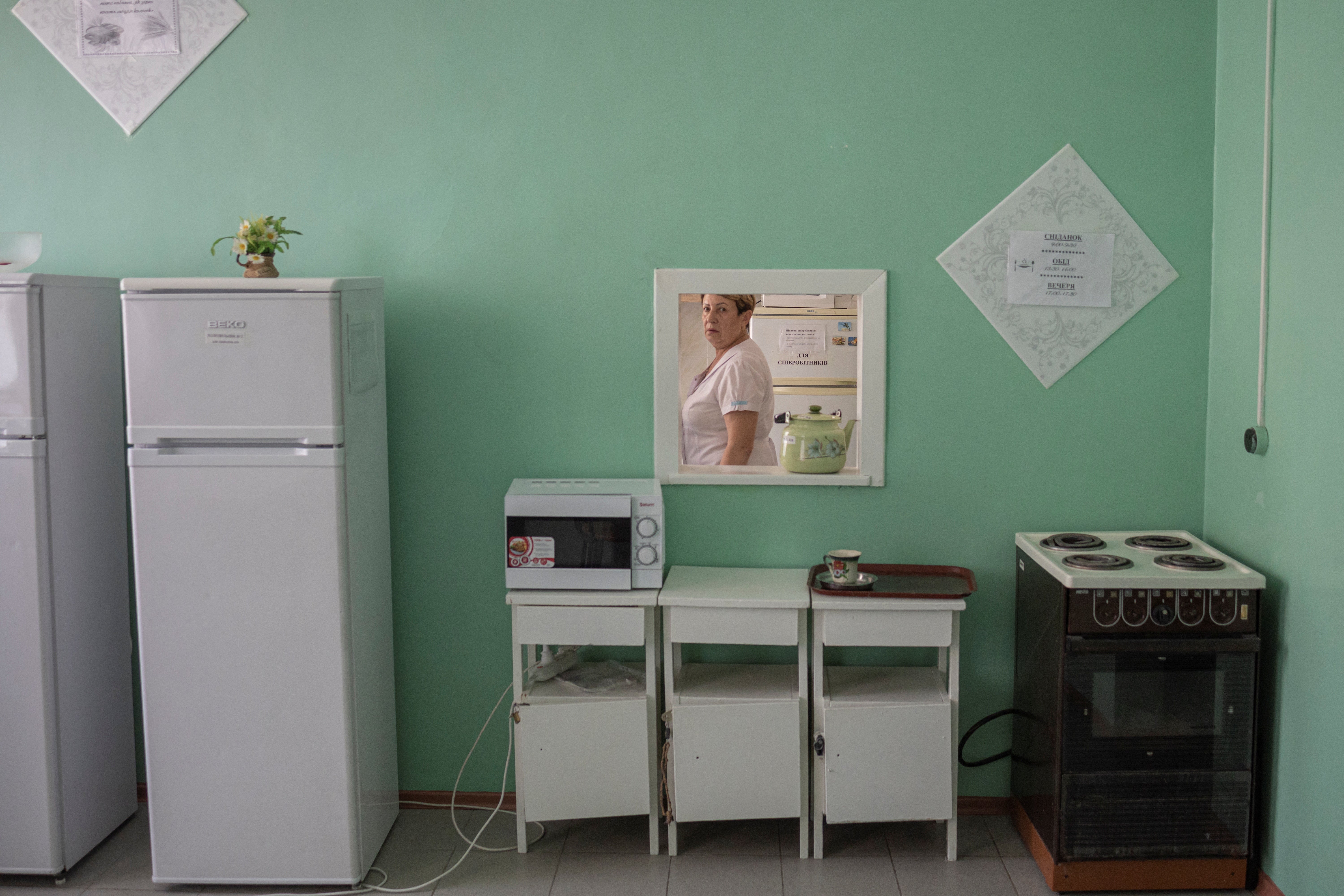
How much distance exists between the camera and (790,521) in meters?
3.13

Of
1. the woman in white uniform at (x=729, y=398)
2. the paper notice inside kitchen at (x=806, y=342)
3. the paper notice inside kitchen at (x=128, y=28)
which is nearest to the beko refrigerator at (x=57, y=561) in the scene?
the paper notice inside kitchen at (x=128, y=28)

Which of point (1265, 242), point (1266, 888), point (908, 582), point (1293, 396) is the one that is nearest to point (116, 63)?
point (908, 582)

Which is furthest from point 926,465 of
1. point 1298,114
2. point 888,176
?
point 1298,114

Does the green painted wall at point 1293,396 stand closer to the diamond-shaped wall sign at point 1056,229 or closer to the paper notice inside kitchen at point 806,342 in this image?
the diamond-shaped wall sign at point 1056,229

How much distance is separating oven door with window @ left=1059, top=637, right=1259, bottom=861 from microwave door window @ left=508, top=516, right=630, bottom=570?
118 centimetres

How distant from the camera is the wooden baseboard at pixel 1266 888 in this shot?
2.61 m

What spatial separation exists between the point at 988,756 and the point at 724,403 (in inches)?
53.1

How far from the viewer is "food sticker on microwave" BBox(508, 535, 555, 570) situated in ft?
9.38

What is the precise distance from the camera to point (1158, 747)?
2641 millimetres

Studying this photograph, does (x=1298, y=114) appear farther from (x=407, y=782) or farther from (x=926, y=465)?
(x=407, y=782)

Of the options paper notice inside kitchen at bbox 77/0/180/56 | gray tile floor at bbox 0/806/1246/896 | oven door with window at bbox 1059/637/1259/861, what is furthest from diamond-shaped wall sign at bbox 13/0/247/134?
oven door with window at bbox 1059/637/1259/861

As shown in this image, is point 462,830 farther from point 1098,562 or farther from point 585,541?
point 1098,562

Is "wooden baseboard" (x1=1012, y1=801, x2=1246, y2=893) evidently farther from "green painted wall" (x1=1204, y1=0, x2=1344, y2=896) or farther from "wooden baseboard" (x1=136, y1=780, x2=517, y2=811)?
"wooden baseboard" (x1=136, y1=780, x2=517, y2=811)

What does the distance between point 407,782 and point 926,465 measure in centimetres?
188
